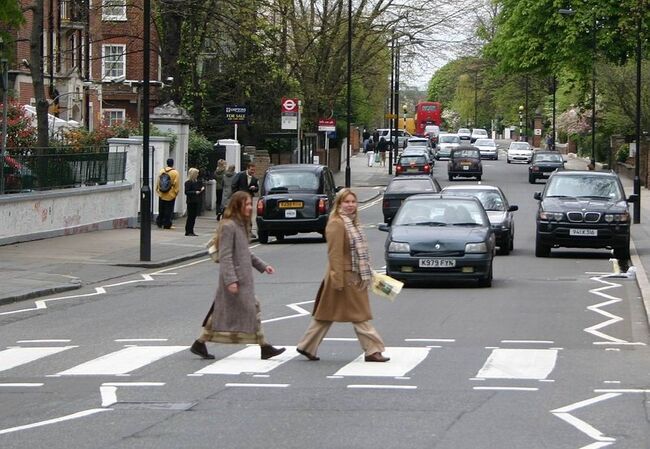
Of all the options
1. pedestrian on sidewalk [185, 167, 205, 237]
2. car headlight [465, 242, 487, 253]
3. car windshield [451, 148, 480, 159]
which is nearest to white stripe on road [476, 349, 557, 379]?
car headlight [465, 242, 487, 253]

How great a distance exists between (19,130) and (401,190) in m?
11.0

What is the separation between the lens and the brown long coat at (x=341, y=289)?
42.0 feet

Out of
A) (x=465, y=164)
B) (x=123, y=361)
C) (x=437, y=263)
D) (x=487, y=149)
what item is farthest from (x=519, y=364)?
(x=487, y=149)

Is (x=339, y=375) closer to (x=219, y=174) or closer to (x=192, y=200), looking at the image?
(x=192, y=200)

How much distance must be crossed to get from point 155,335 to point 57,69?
4236 centimetres

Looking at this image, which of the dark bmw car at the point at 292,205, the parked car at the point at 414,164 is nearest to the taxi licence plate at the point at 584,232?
the dark bmw car at the point at 292,205

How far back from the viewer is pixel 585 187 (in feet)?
90.9

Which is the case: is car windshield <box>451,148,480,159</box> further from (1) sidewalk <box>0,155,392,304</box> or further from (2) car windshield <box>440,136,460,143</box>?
(1) sidewalk <box>0,155,392,304</box>

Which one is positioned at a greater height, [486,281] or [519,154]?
[519,154]

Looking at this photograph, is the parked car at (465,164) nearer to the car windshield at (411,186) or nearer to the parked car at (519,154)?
the parked car at (519,154)

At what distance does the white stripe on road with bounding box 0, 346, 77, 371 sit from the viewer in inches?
522

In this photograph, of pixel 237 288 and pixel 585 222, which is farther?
pixel 585 222

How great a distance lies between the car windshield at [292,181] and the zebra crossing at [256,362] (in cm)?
1745

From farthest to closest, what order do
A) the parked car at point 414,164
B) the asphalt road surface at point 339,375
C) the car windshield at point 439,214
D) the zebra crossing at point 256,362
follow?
the parked car at point 414,164
the car windshield at point 439,214
the zebra crossing at point 256,362
the asphalt road surface at point 339,375
